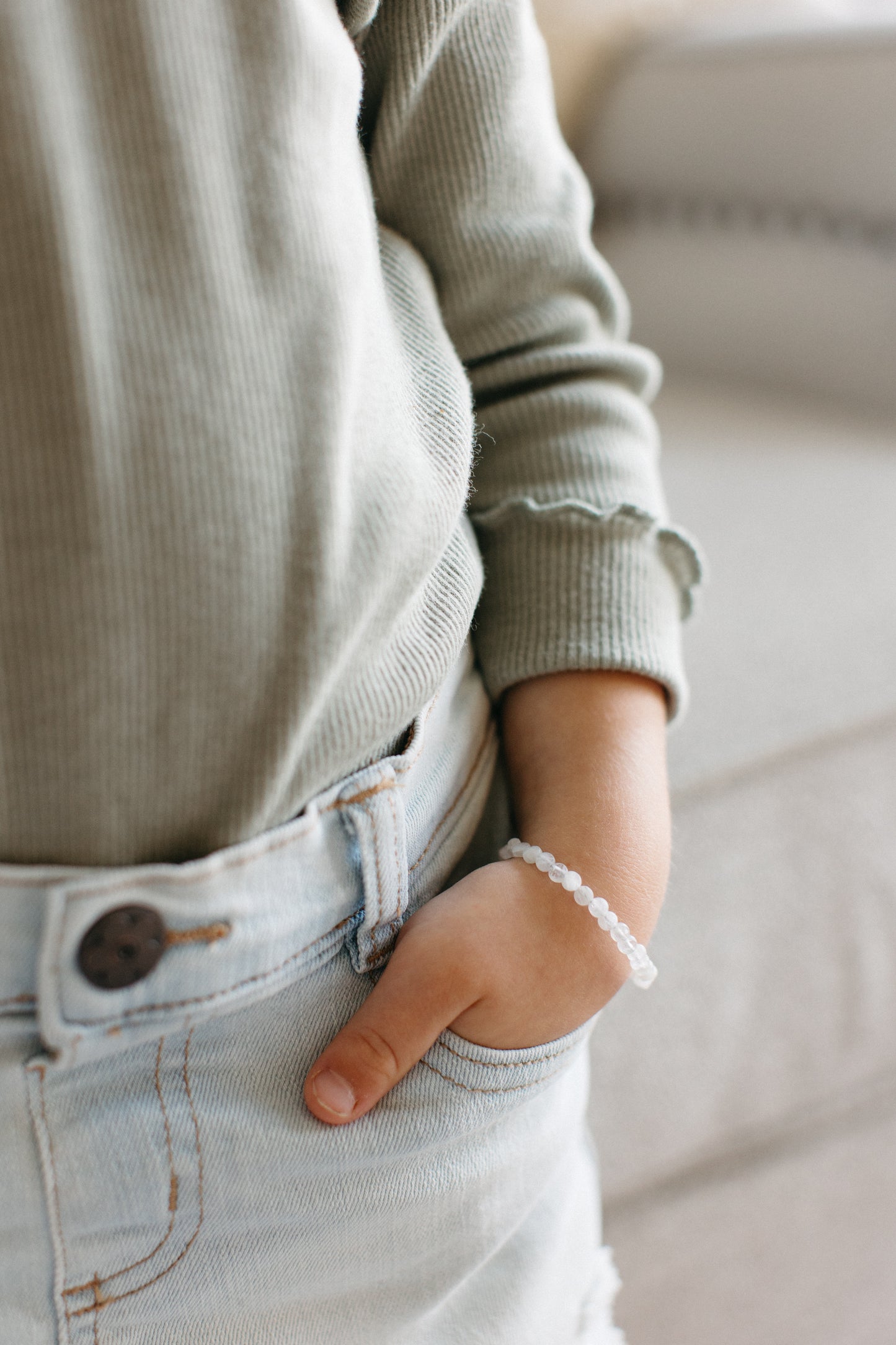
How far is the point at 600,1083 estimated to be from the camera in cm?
63

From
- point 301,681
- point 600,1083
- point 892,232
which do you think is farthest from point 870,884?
point 892,232

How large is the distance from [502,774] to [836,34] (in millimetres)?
851

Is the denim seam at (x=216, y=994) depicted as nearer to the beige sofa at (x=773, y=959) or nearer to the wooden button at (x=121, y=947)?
the wooden button at (x=121, y=947)

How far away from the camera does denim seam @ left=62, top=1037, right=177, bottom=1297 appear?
34 cm

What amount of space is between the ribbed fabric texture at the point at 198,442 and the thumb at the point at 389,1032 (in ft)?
0.25

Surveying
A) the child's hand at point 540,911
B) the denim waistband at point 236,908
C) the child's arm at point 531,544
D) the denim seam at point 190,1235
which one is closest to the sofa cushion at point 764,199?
the child's arm at point 531,544

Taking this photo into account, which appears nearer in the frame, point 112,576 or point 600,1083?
point 112,576

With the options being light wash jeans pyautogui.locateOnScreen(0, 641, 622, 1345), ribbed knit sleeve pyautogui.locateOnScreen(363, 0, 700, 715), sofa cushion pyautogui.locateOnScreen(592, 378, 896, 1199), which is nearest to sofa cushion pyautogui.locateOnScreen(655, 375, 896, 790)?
sofa cushion pyautogui.locateOnScreen(592, 378, 896, 1199)

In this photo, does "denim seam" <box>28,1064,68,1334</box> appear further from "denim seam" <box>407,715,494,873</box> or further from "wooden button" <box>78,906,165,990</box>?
"denim seam" <box>407,715,494,873</box>

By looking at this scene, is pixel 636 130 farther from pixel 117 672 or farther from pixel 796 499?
pixel 117 672

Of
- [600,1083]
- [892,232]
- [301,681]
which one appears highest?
[301,681]

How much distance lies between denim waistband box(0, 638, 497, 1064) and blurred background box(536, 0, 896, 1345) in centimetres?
31

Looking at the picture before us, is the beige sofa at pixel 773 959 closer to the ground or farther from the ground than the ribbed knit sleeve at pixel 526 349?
closer to the ground

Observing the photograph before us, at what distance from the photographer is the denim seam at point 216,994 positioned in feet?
1.05
